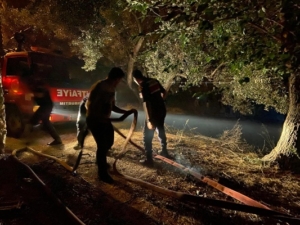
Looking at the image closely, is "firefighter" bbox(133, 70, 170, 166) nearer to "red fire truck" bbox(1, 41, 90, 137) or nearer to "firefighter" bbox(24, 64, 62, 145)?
"firefighter" bbox(24, 64, 62, 145)

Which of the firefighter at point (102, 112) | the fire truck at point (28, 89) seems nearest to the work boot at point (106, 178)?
the firefighter at point (102, 112)

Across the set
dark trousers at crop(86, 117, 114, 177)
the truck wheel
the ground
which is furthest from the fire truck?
dark trousers at crop(86, 117, 114, 177)

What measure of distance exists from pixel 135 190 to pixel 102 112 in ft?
4.38

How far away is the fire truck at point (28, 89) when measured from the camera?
7.29 m

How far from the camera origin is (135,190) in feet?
13.7

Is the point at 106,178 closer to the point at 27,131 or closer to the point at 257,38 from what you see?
the point at 257,38

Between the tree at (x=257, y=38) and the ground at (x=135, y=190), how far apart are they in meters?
1.12

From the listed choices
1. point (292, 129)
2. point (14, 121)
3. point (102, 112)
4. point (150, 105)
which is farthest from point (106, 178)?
point (14, 121)

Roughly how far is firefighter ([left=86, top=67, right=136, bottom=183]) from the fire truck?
12.3 ft

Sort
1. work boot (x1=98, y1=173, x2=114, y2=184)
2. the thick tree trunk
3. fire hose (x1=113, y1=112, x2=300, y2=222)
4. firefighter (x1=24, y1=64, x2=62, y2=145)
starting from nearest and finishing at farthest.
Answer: fire hose (x1=113, y1=112, x2=300, y2=222) < work boot (x1=98, y1=173, x2=114, y2=184) < the thick tree trunk < firefighter (x1=24, y1=64, x2=62, y2=145)

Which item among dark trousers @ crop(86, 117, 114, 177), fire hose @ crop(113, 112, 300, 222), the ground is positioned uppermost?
dark trousers @ crop(86, 117, 114, 177)

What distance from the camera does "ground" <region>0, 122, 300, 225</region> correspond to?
338 centimetres

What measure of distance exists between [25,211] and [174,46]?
564 cm

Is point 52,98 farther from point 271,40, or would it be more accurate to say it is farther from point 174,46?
point 271,40
